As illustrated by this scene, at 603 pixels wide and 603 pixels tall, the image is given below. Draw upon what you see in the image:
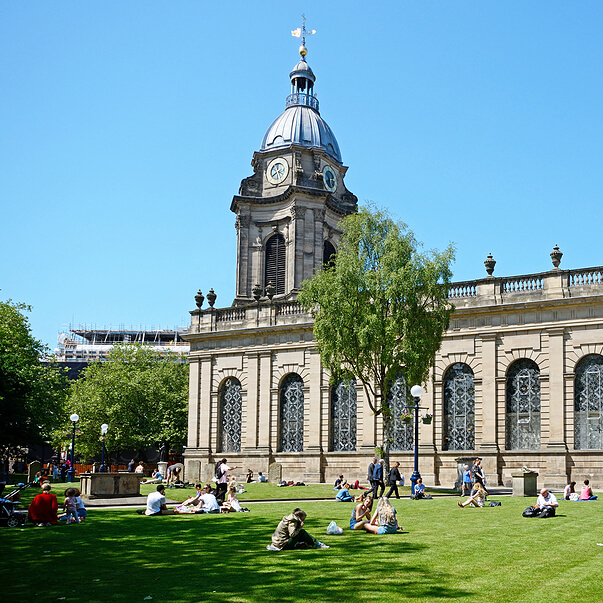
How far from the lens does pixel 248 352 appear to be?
50.0 m

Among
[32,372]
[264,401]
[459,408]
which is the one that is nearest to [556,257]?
[459,408]

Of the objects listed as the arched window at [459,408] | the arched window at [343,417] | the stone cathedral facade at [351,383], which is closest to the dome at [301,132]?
the stone cathedral facade at [351,383]

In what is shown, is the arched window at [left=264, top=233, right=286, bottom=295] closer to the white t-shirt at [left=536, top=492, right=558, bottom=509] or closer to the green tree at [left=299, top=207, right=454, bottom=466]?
the green tree at [left=299, top=207, right=454, bottom=466]

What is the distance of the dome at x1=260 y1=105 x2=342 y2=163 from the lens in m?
62.7

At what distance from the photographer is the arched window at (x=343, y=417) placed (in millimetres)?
45781

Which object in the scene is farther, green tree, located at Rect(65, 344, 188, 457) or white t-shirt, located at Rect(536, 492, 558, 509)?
green tree, located at Rect(65, 344, 188, 457)

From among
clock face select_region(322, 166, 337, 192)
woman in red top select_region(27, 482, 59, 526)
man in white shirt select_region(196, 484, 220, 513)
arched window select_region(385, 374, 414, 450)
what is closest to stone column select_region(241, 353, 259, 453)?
arched window select_region(385, 374, 414, 450)

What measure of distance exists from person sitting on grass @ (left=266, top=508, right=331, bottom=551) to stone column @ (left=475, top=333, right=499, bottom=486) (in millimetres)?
25568

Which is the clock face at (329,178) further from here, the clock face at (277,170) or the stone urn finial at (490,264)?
the stone urn finial at (490,264)

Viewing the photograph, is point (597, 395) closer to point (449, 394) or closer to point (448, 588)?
point (449, 394)

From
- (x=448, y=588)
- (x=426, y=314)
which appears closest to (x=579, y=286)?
(x=426, y=314)

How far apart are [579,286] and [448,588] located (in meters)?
30.3

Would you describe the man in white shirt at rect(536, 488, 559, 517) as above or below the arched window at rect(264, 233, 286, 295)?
below

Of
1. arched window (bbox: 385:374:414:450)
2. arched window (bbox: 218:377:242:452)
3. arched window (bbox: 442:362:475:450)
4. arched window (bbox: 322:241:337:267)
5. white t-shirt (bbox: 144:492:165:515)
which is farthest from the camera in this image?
Answer: arched window (bbox: 322:241:337:267)
